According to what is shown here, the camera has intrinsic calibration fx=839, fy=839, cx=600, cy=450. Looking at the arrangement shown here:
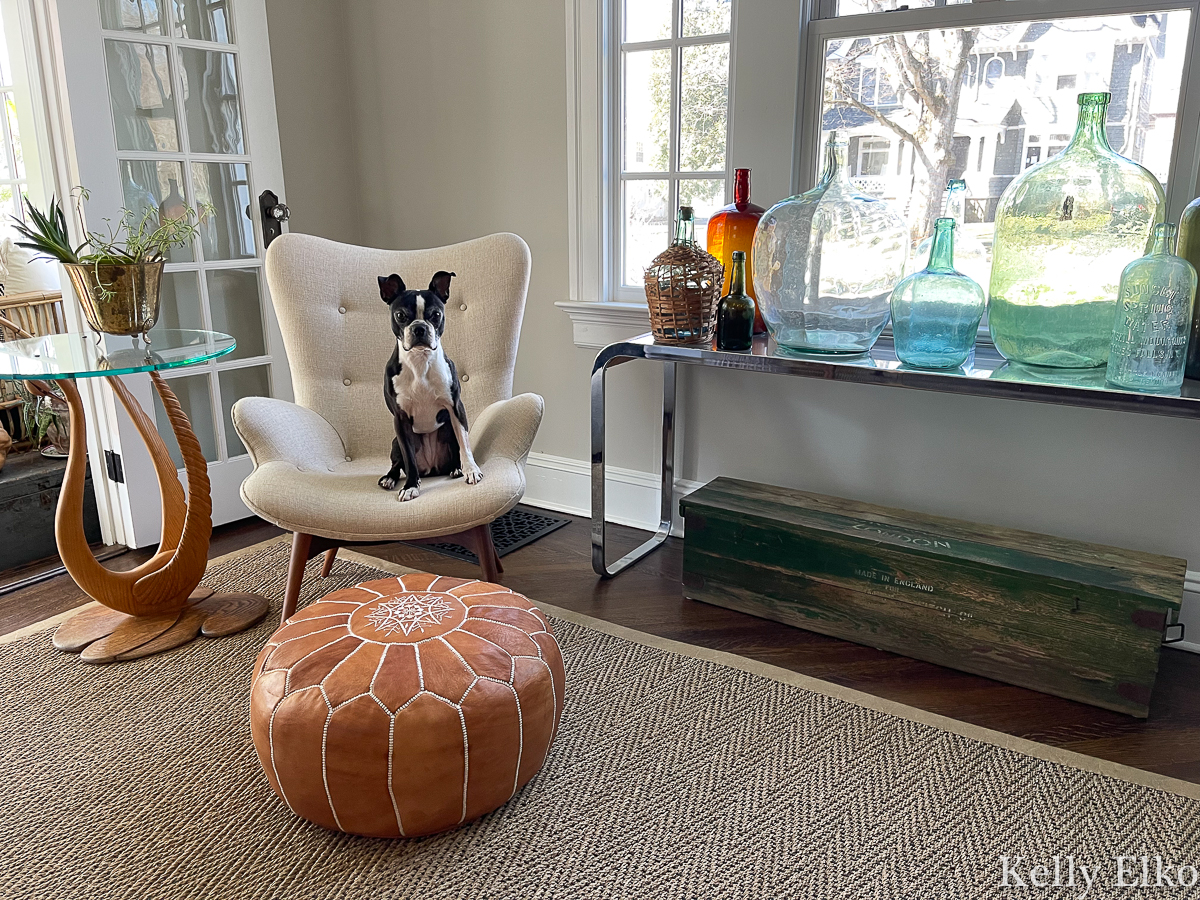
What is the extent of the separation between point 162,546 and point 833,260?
1.78m

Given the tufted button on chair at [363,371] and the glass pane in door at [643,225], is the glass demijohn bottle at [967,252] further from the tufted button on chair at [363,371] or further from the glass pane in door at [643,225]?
the tufted button on chair at [363,371]

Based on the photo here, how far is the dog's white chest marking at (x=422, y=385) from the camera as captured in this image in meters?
1.97

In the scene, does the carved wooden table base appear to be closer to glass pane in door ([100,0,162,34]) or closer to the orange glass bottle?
glass pane in door ([100,0,162,34])

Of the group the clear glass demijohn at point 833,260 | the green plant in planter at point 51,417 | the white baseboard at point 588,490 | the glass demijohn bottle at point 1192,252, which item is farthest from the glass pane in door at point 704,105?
the green plant in planter at point 51,417

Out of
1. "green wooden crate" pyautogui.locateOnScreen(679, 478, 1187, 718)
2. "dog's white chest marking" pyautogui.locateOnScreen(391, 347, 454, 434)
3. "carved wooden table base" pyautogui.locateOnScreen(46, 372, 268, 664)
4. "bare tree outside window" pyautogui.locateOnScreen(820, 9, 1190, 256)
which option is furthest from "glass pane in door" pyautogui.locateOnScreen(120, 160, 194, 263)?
"bare tree outside window" pyautogui.locateOnScreen(820, 9, 1190, 256)

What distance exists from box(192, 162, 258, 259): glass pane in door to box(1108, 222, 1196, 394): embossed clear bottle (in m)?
2.49

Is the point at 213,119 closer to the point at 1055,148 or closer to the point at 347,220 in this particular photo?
the point at 347,220

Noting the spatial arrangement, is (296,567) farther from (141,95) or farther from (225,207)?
(141,95)

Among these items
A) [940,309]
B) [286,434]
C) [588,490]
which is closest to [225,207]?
[286,434]

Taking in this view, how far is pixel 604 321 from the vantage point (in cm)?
263

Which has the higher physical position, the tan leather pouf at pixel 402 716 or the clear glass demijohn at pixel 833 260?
the clear glass demijohn at pixel 833 260

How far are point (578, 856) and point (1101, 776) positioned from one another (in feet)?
3.20

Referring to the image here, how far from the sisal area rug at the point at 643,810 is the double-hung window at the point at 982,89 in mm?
1257

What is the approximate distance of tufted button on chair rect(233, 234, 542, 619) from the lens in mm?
2018
